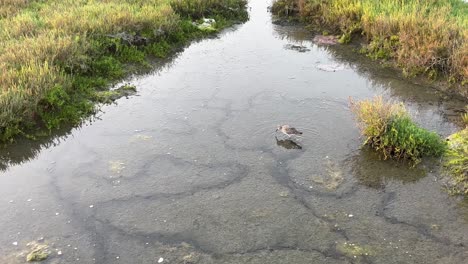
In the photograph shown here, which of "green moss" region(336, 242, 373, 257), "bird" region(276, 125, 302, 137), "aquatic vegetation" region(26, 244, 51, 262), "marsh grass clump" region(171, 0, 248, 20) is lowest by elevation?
"green moss" region(336, 242, 373, 257)

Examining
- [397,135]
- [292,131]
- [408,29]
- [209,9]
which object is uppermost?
[408,29]

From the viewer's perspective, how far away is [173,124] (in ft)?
25.9

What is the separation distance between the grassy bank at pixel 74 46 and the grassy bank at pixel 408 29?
10.3 ft

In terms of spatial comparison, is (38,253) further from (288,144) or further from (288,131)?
(288,131)

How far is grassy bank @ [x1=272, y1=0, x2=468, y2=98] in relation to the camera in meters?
9.40

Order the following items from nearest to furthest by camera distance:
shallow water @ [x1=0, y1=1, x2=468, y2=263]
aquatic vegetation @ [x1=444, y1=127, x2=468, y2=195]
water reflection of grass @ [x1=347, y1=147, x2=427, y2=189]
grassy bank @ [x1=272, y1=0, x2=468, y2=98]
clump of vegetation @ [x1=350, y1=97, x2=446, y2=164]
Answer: shallow water @ [x1=0, y1=1, x2=468, y2=263]
aquatic vegetation @ [x1=444, y1=127, x2=468, y2=195]
water reflection of grass @ [x1=347, y1=147, x2=427, y2=189]
clump of vegetation @ [x1=350, y1=97, x2=446, y2=164]
grassy bank @ [x1=272, y1=0, x2=468, y2=98]

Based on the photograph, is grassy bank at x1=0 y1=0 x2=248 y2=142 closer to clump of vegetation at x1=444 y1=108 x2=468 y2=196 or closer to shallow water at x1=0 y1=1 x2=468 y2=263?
shallow water at x1=0 y1=1 x2=468 y2=263

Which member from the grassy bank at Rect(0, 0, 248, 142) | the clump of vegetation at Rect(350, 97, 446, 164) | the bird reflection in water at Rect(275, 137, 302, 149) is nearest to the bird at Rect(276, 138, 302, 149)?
the bird reflection in water at Rect(275, 137, 302, 149)

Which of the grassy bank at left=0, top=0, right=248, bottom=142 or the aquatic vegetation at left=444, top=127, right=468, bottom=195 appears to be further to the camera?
the grassy bank at left=0, top=0, right=248, bottom=142

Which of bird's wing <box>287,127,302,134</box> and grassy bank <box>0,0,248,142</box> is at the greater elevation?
grassy bank <box>0,0,248,142</box>

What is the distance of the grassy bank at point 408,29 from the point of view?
30.8 feet

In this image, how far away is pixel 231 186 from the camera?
624cm

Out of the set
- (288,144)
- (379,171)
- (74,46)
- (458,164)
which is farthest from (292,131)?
(74,46)

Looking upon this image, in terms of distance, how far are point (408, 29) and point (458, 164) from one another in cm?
514
